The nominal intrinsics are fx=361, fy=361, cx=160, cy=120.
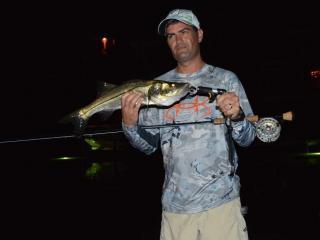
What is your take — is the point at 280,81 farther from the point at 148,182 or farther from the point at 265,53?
the point at 148,182

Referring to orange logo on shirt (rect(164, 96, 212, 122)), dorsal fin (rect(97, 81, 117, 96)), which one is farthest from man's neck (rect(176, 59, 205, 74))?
dorsal fin (rect(97, 81, 117, 96))

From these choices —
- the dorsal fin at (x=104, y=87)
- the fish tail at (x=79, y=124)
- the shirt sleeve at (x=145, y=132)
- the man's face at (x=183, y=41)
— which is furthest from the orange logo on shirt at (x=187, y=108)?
the fish tail at (x=79, y=124)

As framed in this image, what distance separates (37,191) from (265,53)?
2337 centimetres

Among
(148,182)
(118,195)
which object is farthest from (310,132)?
(118,195)

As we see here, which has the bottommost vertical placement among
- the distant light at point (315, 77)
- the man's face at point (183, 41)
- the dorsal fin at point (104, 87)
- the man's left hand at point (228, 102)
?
the man's left hand at point (228, 102)

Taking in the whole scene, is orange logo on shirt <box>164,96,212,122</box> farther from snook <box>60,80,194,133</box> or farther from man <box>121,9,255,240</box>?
snook <box>60,80,194,133</box>

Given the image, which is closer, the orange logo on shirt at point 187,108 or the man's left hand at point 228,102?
the man's left hand at point 228,102

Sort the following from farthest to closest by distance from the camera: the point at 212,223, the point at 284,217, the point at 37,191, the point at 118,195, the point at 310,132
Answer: the point at 310,132, the point at 37,191, the point at 118,195, the point at 284,217, the point at 212,223

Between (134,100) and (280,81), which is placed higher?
(280,81)

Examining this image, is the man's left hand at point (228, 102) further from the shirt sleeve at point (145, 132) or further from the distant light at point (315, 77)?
the distant light at point (315, 77)

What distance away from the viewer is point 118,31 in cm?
2820

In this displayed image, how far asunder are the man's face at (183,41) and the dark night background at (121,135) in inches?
30.3

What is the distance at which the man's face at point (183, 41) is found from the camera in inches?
125

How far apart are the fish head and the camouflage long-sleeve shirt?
0.77 feet
